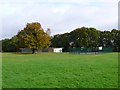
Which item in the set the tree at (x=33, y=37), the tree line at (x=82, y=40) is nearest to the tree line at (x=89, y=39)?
the tree line at (x=82, y=40)

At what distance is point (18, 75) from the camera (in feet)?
50.7

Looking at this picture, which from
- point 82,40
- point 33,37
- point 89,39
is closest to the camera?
point 33,37

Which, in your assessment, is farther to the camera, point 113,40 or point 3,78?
point 113,40

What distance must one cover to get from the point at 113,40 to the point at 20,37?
3959cm

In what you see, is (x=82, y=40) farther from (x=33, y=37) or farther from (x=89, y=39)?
(x=33, y=37)

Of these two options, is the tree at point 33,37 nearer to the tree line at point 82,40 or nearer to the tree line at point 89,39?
the tree line at point 82,40

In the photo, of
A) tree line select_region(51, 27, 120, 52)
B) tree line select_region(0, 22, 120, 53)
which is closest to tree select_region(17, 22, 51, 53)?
tree line select_region(0, 22, 120, 53)

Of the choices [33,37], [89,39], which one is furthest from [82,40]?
[33,37]

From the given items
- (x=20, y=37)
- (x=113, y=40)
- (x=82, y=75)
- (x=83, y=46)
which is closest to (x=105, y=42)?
(x=113, y=40)

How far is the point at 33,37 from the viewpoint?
8431 cm

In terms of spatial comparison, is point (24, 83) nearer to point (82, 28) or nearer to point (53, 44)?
point (82, 28)

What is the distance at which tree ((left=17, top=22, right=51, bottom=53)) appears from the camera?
82562 millimetres

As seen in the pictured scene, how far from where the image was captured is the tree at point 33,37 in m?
82.6

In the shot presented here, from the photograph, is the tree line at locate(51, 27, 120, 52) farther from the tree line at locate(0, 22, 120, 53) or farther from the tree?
the tree
